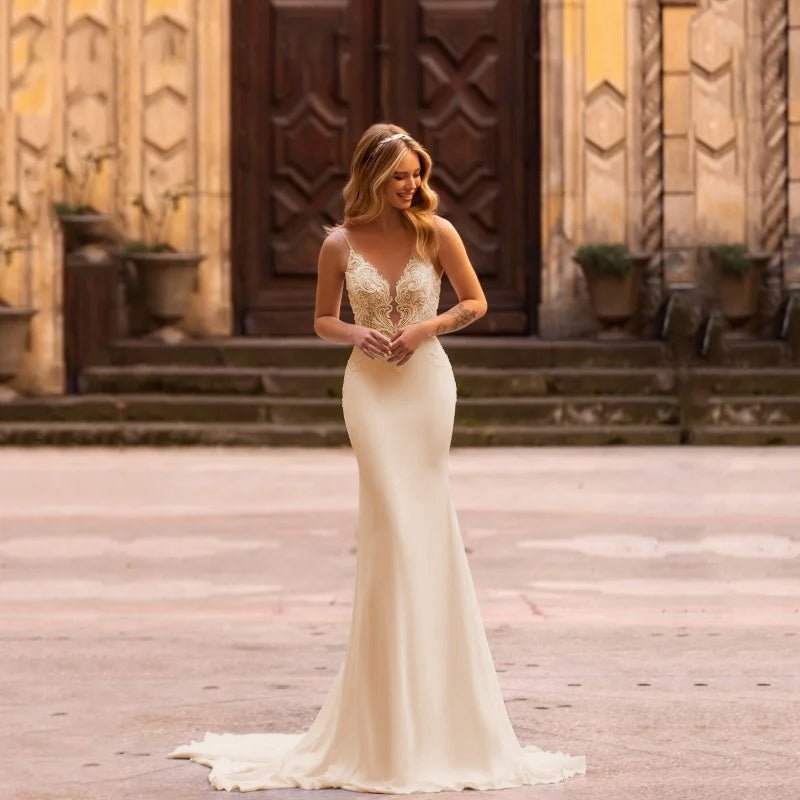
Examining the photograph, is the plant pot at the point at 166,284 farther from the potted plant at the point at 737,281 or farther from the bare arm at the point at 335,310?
the bare arm at the point at 335,310

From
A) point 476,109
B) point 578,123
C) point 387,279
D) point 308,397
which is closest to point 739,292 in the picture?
point 578,123

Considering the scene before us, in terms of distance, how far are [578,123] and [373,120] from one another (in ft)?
5.78

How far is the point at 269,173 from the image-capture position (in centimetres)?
1912

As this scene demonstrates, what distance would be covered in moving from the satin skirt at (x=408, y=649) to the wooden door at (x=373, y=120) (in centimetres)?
1293

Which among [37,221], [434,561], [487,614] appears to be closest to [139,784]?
[434,561]

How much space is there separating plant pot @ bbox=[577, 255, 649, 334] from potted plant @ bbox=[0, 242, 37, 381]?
176 inches

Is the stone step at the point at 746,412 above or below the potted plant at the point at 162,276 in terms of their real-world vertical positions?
below

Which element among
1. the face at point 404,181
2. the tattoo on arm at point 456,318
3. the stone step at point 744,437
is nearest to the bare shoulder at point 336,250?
the face at point 404,181

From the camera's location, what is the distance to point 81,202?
18.5 meters

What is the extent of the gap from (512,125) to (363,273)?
13198mm

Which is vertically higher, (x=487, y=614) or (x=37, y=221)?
(x=37, y=221)

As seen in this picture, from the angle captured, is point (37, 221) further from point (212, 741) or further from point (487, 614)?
point (212, 741)

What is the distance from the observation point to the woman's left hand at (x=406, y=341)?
19.5ft

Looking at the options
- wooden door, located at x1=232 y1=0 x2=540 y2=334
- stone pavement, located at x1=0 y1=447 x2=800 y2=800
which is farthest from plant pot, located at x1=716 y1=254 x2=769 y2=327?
stone pavement, located at x1=0 y1=447 x2=800 y2=800
